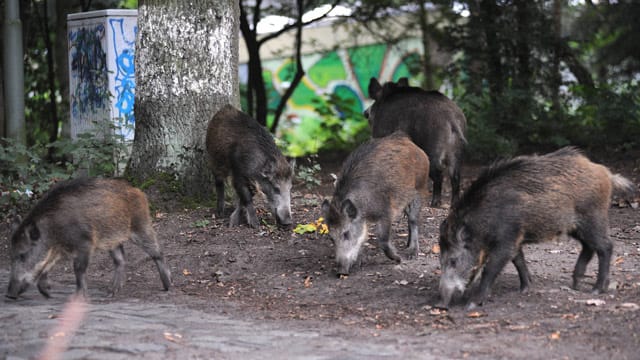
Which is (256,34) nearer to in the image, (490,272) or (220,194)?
(220,194)

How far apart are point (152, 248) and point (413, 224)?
2404 mm

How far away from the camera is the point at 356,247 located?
311 inches

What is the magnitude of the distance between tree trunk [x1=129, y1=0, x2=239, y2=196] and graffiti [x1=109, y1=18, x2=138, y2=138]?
205cm

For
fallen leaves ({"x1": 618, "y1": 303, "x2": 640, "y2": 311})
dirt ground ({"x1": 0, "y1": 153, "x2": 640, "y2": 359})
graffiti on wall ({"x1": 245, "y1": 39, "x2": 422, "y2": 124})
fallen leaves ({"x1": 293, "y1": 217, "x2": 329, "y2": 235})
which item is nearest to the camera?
dirt ground ({"x1": 0, "y1": 153, "x2": 640, "y2": 359})

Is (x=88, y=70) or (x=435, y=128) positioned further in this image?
(x=88, y=70)

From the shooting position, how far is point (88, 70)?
12.5m

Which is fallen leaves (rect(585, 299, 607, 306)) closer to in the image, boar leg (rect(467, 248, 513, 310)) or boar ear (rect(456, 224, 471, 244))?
boar leg (rect(467, 248, 513, 310))

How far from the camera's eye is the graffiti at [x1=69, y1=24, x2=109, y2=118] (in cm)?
1229

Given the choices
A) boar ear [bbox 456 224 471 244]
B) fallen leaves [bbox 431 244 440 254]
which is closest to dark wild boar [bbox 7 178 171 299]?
boar ear [bbox 456 224 471 244]

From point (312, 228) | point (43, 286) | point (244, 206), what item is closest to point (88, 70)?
point (244, 206)

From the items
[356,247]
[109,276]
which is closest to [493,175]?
[356,247]

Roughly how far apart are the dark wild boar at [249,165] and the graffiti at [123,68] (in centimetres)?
295

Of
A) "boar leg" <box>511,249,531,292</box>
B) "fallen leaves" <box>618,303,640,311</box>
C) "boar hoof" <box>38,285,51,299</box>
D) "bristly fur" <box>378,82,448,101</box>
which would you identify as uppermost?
"bristly fur" <box>378,82,448,101</box>

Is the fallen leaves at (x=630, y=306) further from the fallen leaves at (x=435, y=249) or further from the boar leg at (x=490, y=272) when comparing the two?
the fallen leaves at (x=435, y=249)
